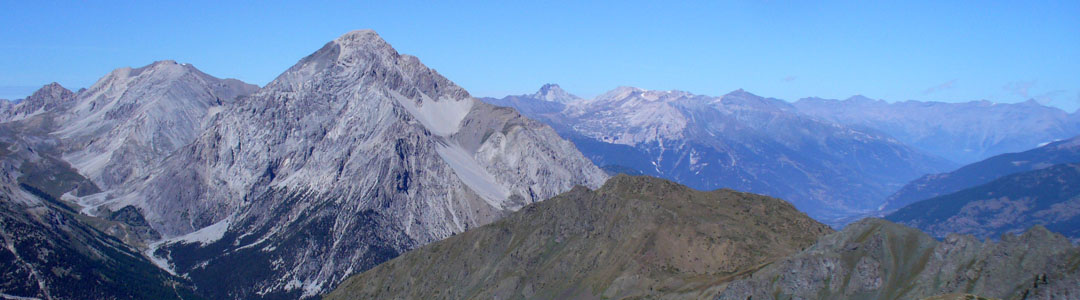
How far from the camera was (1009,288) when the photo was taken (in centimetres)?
16312

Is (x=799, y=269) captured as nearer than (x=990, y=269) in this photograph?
No

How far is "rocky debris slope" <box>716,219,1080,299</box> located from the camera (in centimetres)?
16150

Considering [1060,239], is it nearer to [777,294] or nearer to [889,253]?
[889,253]

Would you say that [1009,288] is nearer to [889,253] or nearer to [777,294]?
[889,253]

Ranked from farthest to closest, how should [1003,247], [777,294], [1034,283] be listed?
[777,294], [1003,247], [1034,283]

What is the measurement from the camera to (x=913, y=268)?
594 ft

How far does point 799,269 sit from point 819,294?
6327 millimetres

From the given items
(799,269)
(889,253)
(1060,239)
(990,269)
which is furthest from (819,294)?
(1060,239)

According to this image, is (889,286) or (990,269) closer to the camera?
(990,269)

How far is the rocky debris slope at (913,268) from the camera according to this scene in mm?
161500

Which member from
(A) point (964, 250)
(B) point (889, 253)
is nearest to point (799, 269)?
(B) point (889, 253)

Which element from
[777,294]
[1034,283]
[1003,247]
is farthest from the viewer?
[777,294]

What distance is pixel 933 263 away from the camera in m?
179

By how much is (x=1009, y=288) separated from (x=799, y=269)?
3808 centimetres
